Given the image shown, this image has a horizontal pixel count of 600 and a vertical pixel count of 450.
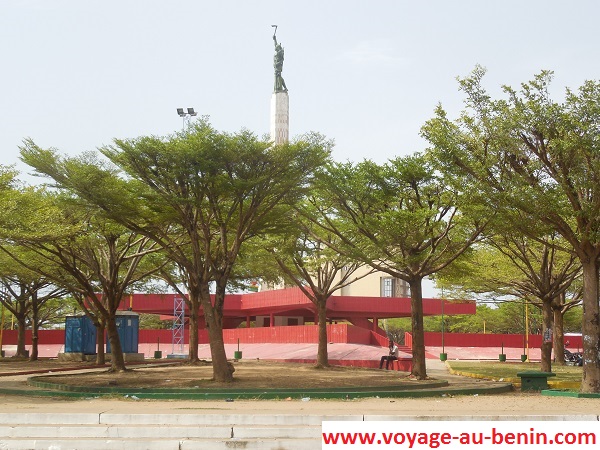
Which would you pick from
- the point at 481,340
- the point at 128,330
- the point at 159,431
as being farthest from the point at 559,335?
the point at 159,431

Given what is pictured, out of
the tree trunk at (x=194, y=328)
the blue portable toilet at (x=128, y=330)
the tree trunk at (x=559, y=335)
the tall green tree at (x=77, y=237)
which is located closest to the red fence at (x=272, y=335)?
the blue portable toilet at (x=128, y=330)

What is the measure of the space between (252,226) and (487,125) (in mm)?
10417

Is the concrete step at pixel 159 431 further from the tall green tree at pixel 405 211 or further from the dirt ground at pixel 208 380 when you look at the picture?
the tall green tree at pixel 405 211

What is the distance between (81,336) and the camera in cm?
4756

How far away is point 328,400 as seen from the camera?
2186 centimetres

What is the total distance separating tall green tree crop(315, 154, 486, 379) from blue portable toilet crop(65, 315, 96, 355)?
897 inches

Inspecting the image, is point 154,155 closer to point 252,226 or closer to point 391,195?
point 252,226

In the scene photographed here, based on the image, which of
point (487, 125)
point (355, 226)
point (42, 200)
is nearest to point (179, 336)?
point (42, 200)

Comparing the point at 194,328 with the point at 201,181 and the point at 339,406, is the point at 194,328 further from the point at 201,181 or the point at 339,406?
the point at 339,406

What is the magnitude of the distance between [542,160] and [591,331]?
5835 mm

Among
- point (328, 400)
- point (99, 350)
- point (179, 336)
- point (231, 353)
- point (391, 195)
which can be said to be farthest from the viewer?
point (179, 336)

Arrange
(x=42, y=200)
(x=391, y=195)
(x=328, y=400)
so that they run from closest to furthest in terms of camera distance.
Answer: (x=328, y=400), (x=391, y=195), (x=42, y=200)

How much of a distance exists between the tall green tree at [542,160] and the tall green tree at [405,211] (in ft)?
7.67

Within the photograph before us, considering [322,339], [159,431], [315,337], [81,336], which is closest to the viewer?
[159,431]
